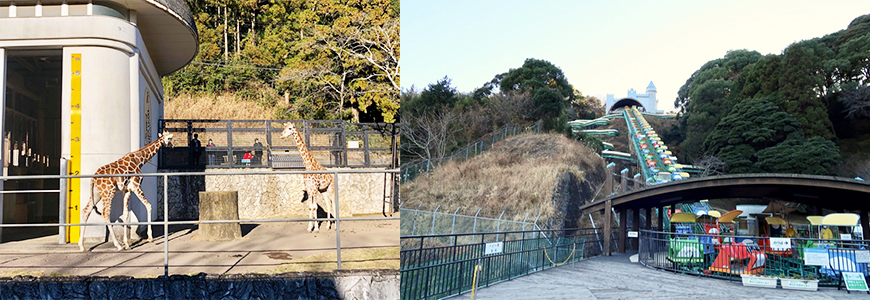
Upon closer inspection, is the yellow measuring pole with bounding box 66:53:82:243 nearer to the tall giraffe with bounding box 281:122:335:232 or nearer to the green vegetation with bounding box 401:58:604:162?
the tall giraffe with bounding box 281:122:335:232

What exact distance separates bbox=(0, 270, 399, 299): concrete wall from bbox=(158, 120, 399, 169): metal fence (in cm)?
891

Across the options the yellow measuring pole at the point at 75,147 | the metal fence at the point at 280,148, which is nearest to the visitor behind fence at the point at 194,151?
the metal fence at the point at 280,148

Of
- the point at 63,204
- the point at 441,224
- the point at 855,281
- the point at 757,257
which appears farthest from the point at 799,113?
the point at 63,204

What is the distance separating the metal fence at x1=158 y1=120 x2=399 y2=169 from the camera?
15117mm

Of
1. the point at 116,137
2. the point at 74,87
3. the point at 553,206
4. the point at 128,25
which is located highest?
the point at 128,25

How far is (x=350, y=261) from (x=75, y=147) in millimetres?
4911

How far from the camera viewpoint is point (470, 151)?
27297mm

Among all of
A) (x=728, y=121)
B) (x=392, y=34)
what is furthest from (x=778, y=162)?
(x=392, y=34)

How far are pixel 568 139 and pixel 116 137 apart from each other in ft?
86.1

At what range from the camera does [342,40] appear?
2208 cm

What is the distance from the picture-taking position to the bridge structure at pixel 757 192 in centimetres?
1294

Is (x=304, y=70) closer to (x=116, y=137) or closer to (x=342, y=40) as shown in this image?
(x=342, y=40)

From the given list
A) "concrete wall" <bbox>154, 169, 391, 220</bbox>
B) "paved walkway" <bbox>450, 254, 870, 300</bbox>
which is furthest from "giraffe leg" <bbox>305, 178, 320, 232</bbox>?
"concrete wall" <bbox>154, 169, 391, 220</bbox>

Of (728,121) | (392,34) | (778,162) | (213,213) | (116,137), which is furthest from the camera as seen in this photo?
(728,121)
